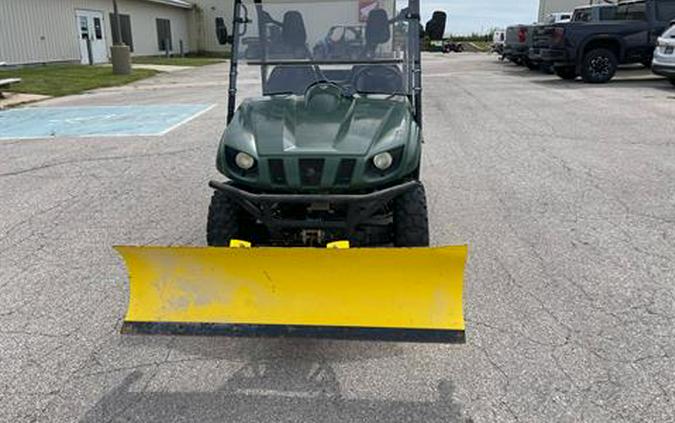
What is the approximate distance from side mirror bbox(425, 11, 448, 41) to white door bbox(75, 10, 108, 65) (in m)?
24.9

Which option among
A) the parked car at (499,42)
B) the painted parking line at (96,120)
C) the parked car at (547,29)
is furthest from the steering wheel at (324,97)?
the parked car at (499,42)

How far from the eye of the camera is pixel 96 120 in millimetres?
11656

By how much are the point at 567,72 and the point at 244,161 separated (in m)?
16.1

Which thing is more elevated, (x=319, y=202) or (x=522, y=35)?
(x=522, y=35)

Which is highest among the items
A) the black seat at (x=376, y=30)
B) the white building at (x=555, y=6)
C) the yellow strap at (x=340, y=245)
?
the white building at (x=555, y=6)

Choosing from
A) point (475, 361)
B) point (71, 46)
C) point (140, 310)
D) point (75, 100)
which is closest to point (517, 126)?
point (475, 361)

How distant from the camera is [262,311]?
303cm

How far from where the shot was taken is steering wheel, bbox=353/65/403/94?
4.46 metres

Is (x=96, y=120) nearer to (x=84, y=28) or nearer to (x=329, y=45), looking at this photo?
(x=329, y=45)

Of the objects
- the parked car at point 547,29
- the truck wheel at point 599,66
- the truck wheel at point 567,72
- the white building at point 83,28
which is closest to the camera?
the truck wheel at point 599,66

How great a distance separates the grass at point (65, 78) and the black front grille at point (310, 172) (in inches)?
606

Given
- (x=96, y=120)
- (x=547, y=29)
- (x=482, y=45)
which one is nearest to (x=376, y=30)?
(x=96, y=120)

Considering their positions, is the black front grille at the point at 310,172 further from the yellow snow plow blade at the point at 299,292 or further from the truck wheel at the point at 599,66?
the truck wheel at the point at 599,66

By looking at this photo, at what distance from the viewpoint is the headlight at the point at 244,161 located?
11.5 feet
